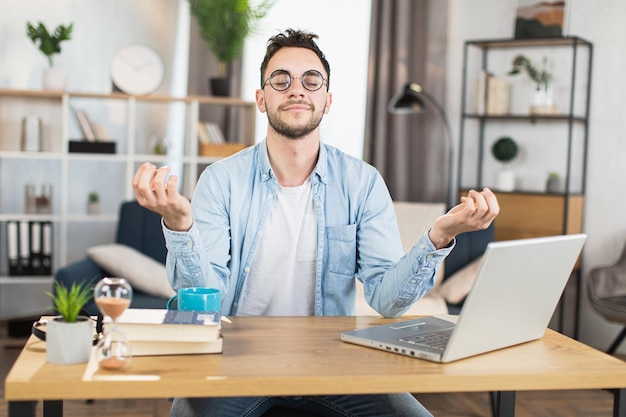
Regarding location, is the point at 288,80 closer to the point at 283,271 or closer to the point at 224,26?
the point at 283,271

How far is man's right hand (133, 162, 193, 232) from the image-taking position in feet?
4.84

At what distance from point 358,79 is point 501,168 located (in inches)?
40.2

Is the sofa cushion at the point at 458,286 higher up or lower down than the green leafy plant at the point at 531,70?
lower down

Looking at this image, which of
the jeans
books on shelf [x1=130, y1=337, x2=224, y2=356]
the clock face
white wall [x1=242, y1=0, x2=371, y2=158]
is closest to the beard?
the jeans

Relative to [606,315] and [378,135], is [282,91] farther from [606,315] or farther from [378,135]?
[378,135]

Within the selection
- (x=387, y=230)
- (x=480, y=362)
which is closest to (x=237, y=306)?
(x=387, y=230)

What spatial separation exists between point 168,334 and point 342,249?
0.75 m

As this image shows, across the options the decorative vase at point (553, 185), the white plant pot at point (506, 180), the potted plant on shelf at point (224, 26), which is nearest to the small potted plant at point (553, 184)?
the decorative vase at point (553, 185)

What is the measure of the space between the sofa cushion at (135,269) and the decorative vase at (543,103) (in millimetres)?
2205

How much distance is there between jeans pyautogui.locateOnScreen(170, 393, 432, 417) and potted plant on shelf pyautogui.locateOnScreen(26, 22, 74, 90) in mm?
3212

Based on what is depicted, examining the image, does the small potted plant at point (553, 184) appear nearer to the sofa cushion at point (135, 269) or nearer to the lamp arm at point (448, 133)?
the lamp arm at point (448, 133)

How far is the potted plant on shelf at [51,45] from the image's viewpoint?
4.43m

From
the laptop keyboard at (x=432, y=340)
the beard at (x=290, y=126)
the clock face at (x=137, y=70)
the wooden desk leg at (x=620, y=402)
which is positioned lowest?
the wooden desk leg at (x=620, y=402)

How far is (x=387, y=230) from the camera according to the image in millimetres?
2107
